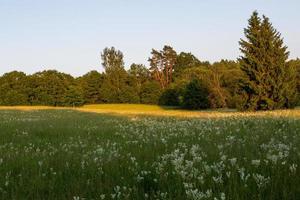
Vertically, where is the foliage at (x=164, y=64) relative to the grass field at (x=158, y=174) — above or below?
above

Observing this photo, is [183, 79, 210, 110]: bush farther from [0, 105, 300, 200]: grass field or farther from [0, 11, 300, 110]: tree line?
[0, 105, 300, 200]: grass field

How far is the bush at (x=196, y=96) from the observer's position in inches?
3775

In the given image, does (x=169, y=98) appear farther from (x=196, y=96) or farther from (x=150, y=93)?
(x=196, y=96)

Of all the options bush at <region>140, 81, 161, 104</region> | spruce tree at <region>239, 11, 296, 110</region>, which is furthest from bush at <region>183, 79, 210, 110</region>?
spruce tree at <region>239, 11, 296, 110</region>

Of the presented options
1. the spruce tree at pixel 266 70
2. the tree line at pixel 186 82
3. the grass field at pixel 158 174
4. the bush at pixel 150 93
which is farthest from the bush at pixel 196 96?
the grass field at pixel 158 174

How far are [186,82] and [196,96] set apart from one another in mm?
17144

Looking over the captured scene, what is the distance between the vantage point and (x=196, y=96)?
96000 millimetres

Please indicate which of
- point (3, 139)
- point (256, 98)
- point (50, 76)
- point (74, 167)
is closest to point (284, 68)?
point (256, 98)

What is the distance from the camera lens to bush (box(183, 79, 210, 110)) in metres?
95.9

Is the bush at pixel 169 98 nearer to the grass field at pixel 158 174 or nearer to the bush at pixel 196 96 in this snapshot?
the bush at pixel 196 96

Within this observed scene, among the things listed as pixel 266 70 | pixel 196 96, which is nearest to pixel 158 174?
pixel 266 70

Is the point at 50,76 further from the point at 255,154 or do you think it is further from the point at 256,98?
the point at 255,154

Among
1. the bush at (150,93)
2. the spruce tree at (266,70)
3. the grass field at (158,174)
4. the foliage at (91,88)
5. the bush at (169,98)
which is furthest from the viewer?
the foliage at (91,88)

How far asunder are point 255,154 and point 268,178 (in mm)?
2137
